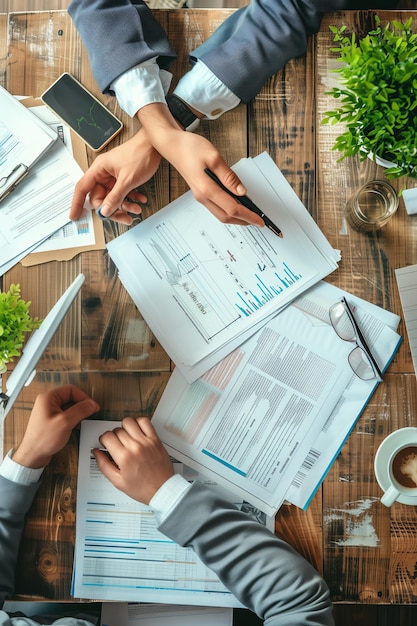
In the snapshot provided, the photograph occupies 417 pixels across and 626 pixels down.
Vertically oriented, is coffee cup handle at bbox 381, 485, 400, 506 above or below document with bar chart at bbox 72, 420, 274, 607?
above

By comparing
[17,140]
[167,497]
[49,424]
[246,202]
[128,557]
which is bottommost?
[128,557]

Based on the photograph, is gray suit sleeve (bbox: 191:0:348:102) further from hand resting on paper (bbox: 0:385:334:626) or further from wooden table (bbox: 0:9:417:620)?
hand resting on paper (bbox: 0:385:334:626)

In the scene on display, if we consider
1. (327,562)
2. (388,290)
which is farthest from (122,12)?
(327,562)

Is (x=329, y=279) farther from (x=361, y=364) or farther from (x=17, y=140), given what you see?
(x=17, y=140)

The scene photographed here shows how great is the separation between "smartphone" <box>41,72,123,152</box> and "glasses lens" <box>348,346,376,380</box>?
24.1 inches

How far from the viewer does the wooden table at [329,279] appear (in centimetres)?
98

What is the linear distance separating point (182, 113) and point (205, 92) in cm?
6

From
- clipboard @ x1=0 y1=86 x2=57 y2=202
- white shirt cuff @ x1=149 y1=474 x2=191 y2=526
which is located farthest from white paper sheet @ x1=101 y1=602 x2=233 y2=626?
A: clipboard @ x1=0 y1=86 x2=57 y2=202

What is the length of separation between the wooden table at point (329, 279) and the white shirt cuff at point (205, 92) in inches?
1.1

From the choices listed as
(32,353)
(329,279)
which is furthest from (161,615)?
(329,279)

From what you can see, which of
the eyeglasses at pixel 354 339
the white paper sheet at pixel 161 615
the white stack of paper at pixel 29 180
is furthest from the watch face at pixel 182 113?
the white paper sheet at pixel 161 615

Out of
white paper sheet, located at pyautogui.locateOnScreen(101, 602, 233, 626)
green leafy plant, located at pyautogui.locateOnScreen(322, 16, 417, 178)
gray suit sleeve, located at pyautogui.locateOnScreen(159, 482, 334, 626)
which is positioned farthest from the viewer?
white paper sheet, located at pyautogui.locateOnScreen(101, 602, 233, 626)

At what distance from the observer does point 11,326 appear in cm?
89

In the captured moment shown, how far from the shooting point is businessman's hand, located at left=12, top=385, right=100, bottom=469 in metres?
0.96
